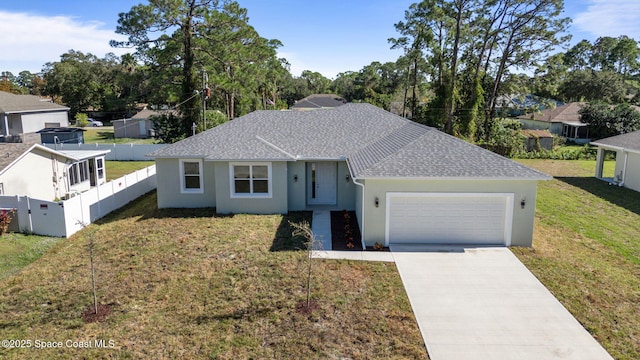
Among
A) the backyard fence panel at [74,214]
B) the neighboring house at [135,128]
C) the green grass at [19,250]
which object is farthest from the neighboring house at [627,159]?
the neighboring house at [135,128]

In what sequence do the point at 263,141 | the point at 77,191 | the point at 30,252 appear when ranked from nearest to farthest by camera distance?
the point at 30,252 → the point at 263,141 → the point at 77,191

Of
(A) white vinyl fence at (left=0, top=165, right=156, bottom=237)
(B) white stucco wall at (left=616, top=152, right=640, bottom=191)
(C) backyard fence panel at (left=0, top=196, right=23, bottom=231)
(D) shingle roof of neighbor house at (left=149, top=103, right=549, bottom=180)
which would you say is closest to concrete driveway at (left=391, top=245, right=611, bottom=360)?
(D) shingle roof of neighbor house at (left=149, top=103, right=549, bottom=180)

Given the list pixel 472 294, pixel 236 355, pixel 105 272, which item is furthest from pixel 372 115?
pixel 236 355

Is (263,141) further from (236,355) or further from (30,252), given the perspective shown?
(236,355)

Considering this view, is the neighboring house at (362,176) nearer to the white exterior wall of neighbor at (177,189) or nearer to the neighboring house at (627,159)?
the white exterior wall of neighbor at (177,189)

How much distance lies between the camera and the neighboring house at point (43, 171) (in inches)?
640

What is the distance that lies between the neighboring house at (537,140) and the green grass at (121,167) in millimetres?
31682

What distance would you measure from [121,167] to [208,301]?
23.0m

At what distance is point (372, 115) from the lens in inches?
872

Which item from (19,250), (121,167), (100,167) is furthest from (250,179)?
(121,167)

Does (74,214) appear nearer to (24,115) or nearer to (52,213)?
(52,213)

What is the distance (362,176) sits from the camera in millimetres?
12242

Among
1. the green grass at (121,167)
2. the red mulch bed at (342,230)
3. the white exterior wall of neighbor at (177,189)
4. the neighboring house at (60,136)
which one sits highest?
the neighboring house at (60,136)

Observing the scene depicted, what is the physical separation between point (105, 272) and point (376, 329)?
741 centimetres
